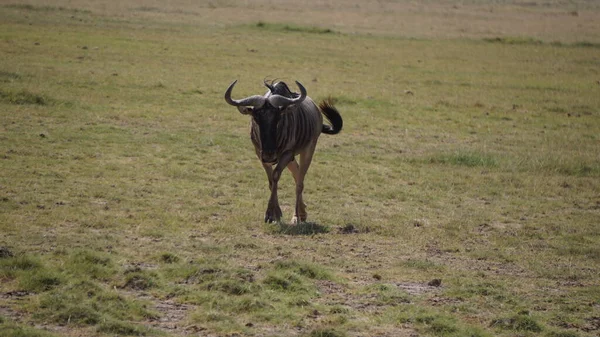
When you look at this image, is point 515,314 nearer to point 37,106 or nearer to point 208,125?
point 208,125

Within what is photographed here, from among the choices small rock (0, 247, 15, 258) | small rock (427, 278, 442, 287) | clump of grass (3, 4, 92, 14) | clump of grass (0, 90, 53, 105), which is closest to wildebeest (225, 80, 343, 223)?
small rock (427, 278, 442, 287)

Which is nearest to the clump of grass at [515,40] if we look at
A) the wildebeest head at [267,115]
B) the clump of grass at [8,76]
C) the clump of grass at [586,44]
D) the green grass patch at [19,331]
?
the clump of grass at [586,44]

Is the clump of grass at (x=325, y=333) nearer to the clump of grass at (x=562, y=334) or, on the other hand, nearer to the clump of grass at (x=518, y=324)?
the clump of grass at (x=518, y=324)

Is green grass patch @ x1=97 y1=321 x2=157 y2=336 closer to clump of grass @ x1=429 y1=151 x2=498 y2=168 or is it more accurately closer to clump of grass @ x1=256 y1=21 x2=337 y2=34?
clump of grass @ x1=429 y1=151 x2=498 y2=168

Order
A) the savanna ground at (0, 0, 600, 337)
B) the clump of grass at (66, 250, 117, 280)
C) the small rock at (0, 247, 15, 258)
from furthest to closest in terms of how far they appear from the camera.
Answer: the small rock at (0, 247, 15, 258) → the clump of grass at (66, 250, 117, 280) → the savanna ground at (0, 0, 600, 337)

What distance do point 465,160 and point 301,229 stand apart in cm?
519

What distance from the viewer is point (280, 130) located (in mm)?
9156

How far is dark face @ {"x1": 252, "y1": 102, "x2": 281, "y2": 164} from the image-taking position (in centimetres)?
891

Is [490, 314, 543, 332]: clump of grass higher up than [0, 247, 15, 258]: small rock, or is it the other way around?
[0, 247, 15, 258]: small rock

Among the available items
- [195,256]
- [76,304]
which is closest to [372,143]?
[195,256]

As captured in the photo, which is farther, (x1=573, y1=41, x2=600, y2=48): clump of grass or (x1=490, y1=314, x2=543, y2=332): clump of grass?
(x1=573, y1=41, x2=600, y2=48): clump of grass

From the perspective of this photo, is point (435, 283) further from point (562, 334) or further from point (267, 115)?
point (267, 115)

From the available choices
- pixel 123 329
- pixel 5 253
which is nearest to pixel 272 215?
pixel 5 253

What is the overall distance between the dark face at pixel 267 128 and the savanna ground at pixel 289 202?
0.76 m
